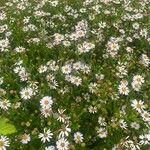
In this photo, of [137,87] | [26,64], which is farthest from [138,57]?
[26,64]

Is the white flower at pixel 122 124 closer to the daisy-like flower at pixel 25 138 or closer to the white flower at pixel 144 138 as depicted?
the white flower at pixel 144 138

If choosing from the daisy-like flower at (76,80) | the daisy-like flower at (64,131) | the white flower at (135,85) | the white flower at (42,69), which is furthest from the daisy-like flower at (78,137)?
the white flower at (42,69)

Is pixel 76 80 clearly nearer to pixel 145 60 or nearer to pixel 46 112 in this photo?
pixel 46 112

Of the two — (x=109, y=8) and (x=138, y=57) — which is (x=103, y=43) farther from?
(x=109, y=8)

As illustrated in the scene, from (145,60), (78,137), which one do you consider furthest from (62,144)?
(145,60)

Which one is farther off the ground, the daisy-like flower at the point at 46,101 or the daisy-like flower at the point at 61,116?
the daisy-like flower at the point at 61,116

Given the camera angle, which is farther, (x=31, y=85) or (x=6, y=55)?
(x=6, y=55)

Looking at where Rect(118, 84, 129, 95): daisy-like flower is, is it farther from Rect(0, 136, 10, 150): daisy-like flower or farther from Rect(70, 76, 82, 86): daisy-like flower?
Rect(0, 136, 10, 150): daisy-like flower
